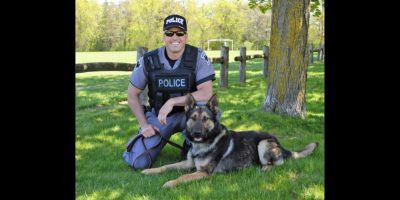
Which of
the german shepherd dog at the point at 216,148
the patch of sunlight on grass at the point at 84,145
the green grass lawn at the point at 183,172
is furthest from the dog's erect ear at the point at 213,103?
the patch of sunlight on grass at the point at 84,145

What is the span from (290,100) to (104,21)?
10.3 feet

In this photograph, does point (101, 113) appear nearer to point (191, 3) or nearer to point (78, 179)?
point (191, 3)

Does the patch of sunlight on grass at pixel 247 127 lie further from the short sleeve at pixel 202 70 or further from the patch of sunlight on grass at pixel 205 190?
the patch of sunlight on grass at pixel 205 190

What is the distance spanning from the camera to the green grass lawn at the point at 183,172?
11.9 ft

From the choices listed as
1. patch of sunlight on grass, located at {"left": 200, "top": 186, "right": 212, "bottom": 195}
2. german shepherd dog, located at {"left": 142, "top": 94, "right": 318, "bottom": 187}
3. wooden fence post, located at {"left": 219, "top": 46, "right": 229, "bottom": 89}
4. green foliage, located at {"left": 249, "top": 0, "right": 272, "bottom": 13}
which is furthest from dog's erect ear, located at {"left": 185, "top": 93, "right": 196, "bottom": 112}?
green foliage, located at {"left": 249, "top": 0, "right": 272, "bottom": 13}

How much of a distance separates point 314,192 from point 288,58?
11.5 feet

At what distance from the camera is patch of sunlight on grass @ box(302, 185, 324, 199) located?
11.1 ft

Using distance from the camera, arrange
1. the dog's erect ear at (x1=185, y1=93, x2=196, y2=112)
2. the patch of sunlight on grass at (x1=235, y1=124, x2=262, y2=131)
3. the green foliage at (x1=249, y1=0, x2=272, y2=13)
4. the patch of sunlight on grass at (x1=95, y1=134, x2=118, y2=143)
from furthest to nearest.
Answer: the green foliage at (x1=249, y1=0, x2=272, y2=13) < the patch of sunlight on grass at (x1=235, y1=124, x2=262, y2=131) < the patch of sunlight on grass at (x1=95, y1=134, x2=118, y2=143) < the dog's erect ear at (x1=185, y1=93, x2=196, y2=112)

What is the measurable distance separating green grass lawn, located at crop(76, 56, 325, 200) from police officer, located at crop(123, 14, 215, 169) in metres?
0.23

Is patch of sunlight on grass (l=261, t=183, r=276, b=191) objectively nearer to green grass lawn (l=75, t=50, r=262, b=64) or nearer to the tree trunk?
green grass lawn (l=75, t=50, r=262, b=64)

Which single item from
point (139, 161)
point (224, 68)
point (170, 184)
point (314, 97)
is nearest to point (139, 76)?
point (139, 161)

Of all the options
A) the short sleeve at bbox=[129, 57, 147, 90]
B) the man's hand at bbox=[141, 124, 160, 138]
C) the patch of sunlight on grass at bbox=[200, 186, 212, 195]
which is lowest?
the patch of sunlight on grass at bbox=[200, 186, 212, 195]
